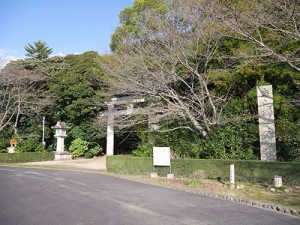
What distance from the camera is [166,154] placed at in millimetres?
12633

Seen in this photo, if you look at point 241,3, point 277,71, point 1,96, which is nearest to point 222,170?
point 277,71

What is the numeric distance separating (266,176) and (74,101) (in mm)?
18995

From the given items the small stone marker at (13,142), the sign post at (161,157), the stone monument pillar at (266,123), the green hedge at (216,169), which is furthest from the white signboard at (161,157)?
the small stone marker at (13,142)

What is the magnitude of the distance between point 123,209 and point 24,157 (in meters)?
20.1

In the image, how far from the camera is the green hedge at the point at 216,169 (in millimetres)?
9562

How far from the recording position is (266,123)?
39.1ft

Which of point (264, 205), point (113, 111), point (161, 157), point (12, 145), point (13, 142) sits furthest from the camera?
point (12, 145)

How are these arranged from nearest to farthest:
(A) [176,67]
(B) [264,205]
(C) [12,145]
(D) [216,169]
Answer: (B) [264,205], (D) [216,169], (A) [176,67], (C) [12,145]

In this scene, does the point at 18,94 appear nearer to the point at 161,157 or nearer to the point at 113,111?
the point at 113,111

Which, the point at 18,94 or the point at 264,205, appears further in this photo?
the point at 18,94

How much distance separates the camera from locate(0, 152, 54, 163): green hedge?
22719mm

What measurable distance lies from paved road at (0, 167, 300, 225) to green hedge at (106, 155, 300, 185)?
3.16 meters

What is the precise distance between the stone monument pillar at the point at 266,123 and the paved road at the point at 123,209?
16.3 feet

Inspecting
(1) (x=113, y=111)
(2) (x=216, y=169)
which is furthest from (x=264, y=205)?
(1) (x=113, y=111)
